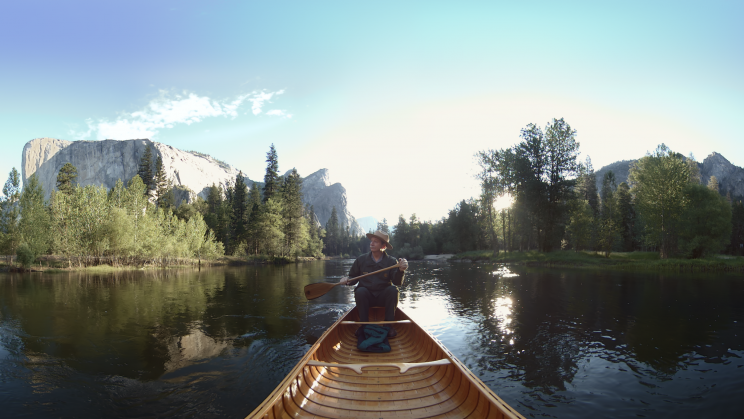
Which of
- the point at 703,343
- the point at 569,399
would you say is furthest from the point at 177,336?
the point at 703,343

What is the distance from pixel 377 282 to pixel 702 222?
4150cm

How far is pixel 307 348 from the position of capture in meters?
8.49

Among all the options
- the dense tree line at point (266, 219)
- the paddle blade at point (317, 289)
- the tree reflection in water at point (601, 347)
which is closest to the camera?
the tree reflection in water at point (601, 347)

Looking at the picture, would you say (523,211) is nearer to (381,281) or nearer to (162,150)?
(381,281)

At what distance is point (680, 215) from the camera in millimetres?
34188

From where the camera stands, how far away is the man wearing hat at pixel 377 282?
7.36m

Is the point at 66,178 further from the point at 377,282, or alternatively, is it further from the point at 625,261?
the point at 625,261

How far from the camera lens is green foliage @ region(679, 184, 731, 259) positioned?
3222cm

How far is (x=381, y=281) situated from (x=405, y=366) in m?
3.15

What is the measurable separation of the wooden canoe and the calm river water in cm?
182

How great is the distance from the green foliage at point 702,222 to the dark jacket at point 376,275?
39.6 metres

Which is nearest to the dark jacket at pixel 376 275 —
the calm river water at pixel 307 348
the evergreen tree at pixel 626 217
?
the calm river water at pixel 307 348

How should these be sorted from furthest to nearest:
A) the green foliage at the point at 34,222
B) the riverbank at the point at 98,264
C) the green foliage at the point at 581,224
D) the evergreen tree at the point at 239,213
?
1. the evergreen tree at the point at 239,213
2. the green foliage at the point at 581,224
3. the green foliage at the point at 34,222
4. the riverbank at the point at 98,264

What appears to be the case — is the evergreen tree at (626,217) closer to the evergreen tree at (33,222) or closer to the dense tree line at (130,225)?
the dense tree line at (130,225)
